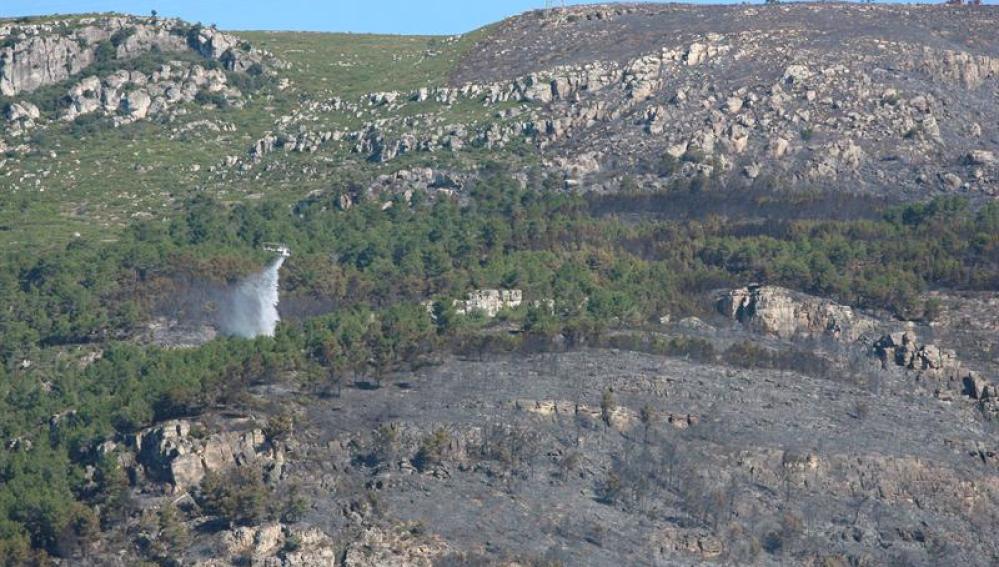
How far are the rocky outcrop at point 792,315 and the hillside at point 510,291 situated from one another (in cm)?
19

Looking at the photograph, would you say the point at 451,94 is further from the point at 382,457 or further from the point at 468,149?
the point at 382,457

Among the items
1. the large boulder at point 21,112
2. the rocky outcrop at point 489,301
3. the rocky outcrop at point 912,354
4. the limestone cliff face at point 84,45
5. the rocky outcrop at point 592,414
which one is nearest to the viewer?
the rocky outcrop at point 592,414

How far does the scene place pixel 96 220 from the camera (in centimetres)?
13500

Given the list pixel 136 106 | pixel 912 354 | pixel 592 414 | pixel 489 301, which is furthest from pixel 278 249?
pixel 136 106

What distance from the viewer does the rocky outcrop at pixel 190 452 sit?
80.7m

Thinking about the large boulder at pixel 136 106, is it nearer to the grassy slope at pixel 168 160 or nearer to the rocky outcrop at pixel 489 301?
the grassy slope at pixel 168 160

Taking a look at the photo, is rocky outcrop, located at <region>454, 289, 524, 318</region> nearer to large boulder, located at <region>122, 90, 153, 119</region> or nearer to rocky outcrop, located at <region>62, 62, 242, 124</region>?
large boulder, located at <region>122, 90, 153, 119</region>

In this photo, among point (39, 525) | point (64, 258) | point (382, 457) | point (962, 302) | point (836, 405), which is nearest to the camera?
point (39, 525)

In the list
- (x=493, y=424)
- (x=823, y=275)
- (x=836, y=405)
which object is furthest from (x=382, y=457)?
(x=823, y=275)

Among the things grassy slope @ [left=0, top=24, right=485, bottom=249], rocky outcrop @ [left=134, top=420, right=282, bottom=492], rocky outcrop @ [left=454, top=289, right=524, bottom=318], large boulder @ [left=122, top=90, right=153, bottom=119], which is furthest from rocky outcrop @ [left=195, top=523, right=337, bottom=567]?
large boulder @ [left=122, top=90, right=153, bottom=119]

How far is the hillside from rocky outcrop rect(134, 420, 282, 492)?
0.16 meters

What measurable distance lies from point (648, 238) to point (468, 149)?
22028 millimetres

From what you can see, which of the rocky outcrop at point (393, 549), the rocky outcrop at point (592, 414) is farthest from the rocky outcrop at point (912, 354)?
the rocky outcrop at point (393, 549)

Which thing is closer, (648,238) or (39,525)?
(39,525)
